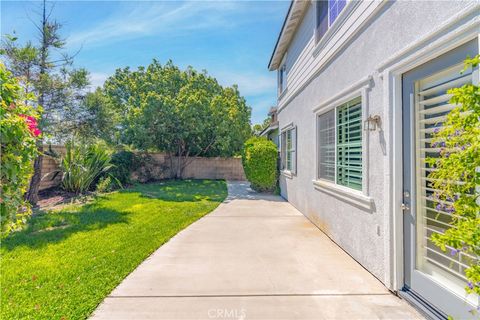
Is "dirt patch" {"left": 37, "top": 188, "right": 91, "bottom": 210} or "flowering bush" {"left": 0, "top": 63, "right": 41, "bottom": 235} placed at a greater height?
"flowering bush" {"left": 0, "top": 63, "right": 41, "bottom": 235}

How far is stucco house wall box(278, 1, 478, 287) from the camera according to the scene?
9.60 ft

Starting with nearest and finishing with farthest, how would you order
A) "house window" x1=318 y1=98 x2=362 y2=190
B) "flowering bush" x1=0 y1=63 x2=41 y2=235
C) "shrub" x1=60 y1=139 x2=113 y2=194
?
"flowering bush" x1=0 y1=63 x2=41 y2=235, "house window" x1=318 y1=98 x2=362 y2=190, "shrub" x1=60 y1=139 x2=113 y2=194

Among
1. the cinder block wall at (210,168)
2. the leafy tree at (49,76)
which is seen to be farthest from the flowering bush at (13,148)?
the cinder block wall at (210,168)

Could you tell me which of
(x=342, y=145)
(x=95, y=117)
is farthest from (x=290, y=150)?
(x=95, y=117)

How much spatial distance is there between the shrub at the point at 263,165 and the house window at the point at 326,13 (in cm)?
578

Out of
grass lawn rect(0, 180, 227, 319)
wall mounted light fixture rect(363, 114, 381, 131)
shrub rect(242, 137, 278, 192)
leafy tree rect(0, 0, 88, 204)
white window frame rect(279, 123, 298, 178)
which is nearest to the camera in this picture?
grass lawn rect(0, 180, 227, 319)

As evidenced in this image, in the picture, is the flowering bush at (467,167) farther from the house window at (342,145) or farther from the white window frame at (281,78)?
the white window frame at (281,78)

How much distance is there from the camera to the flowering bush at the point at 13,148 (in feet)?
6.43

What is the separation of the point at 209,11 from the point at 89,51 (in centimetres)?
424

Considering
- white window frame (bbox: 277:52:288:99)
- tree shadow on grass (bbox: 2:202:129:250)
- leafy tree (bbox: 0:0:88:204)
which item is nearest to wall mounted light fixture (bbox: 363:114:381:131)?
tree shadow on grass (bbox: 2:202:129:250)

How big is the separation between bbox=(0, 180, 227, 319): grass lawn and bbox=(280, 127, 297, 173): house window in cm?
321

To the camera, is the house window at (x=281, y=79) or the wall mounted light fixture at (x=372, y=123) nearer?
the wall mounted light fixture at (x=372, y=123)

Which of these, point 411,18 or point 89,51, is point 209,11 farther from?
point 411,18

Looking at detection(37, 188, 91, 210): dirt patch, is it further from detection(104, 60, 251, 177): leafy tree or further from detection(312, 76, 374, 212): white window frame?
detection(312, 76, 374, 212): white window frame
